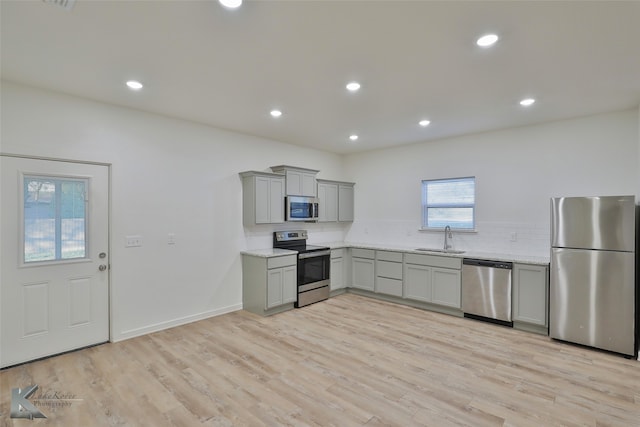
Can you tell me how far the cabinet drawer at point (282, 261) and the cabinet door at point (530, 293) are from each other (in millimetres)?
3058

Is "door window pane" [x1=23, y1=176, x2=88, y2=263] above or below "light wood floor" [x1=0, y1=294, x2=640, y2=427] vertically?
above

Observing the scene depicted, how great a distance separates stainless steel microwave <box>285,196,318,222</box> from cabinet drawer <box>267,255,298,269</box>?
0.74m

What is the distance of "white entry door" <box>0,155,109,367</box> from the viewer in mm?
3082

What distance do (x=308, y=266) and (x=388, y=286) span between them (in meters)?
1.42

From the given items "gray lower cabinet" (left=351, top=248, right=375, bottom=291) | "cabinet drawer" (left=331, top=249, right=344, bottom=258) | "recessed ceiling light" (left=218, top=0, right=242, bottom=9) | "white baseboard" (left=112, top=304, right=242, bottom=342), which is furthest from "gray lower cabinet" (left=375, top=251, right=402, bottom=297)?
"recessed ceiling light" (left=218, top=0, right=242, bottom=9)

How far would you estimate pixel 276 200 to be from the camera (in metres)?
5.13

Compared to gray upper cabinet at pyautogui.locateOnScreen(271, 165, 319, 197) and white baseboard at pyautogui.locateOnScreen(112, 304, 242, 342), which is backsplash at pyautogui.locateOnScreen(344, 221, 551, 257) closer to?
gray upper cabinet at pyautogui.locateOnScreen(271, 165, 319, 197)

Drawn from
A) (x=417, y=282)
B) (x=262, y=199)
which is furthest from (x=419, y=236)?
(x=262, y=199)

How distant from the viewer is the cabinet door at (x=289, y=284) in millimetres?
4777

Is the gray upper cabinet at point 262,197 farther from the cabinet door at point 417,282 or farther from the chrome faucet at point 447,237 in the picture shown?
the chrome faucet at point 447,237

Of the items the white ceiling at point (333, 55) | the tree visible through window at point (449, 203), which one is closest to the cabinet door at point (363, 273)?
the tree visible through window at point (449, 203)

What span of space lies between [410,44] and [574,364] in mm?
3473

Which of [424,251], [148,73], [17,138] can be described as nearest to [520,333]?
[424,251]

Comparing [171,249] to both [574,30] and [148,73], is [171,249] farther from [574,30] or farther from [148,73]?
[574,30]
